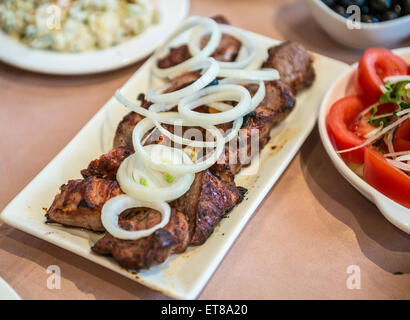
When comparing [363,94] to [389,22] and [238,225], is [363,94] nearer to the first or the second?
[389,22]

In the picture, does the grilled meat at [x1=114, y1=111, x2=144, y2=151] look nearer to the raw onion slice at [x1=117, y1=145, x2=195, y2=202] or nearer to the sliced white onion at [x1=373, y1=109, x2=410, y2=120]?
the raw onion slice at [x1=117, y1=145, x2=195, y2=202]

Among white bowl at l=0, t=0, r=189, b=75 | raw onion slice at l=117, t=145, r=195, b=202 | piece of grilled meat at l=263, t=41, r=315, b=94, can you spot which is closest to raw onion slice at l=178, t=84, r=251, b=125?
raw onion slice at l=117, t=145, r=195, b=202

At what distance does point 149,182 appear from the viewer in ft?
7.79

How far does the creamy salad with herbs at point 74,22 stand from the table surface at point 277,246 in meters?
0.62

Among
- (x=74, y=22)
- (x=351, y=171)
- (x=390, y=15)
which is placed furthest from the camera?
(x=74, y=22)

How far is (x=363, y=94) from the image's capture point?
9.79ft

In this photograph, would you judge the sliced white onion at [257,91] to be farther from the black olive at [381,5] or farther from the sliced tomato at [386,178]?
the black olive at [381,5]

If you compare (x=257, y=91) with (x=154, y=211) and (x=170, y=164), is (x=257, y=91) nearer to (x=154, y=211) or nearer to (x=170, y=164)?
(x=170, y=164)

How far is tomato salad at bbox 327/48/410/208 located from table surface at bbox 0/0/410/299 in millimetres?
257

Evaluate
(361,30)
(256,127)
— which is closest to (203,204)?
(256,127)

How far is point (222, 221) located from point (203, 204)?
19 cm

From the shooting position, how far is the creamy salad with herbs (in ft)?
12.0

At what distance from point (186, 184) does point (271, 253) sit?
62cm

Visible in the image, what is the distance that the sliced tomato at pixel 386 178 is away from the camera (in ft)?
7.94
